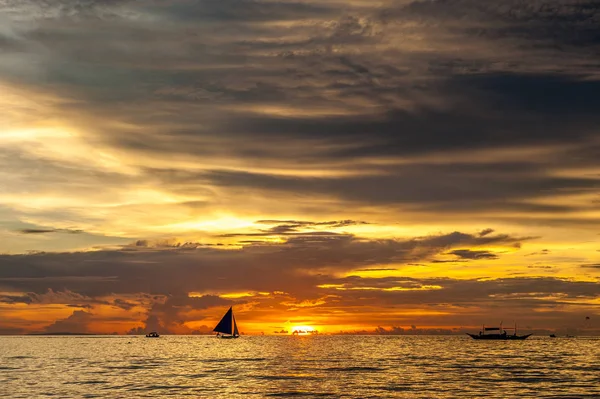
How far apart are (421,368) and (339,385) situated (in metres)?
52.2

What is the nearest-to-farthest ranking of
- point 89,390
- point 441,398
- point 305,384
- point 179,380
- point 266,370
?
point 441,398 → point 89,390 → point 305,384 → point 179,380 → point 266,370

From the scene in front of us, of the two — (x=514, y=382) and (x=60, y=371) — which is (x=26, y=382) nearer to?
Answer: (x=60, y=371)

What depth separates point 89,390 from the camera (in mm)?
115000

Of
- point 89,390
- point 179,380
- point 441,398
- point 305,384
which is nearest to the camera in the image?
point 441,398

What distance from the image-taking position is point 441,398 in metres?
104

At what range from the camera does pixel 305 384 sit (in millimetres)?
123312

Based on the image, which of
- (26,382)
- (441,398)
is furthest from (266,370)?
(441,398)

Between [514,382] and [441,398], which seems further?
[514,382]

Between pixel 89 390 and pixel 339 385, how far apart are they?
4177 centimetres

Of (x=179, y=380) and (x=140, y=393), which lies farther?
(x=179, y=380)

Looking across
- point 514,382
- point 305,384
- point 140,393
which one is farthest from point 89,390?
point 514,382

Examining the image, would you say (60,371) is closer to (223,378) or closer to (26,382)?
(26,382)

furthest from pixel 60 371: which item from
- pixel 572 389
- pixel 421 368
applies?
pixel 572 389

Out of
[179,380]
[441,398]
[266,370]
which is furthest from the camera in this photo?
[266,370]
